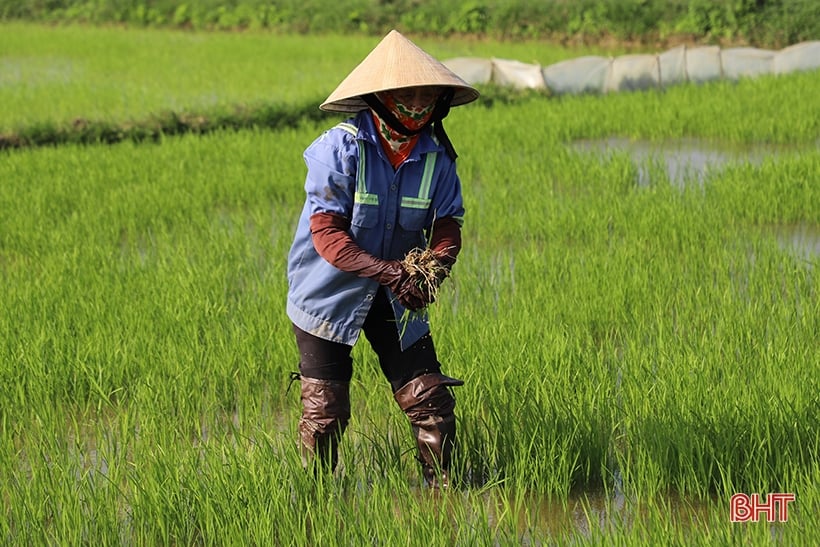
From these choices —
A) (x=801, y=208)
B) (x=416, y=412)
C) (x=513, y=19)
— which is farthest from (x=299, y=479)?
(x=513, y=19)

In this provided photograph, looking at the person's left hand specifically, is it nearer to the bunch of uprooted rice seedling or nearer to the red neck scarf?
the bunch of uprooted rice seedling

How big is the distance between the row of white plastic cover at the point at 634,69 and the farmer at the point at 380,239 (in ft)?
24.1

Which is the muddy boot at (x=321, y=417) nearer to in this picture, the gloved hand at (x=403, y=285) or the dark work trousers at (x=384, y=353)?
the dark work trousers at (x=384, y=353)

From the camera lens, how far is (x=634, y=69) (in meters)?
9.76

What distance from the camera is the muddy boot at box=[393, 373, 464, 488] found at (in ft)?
7.98

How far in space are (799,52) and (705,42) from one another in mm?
3098

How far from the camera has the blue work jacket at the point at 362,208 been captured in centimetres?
235

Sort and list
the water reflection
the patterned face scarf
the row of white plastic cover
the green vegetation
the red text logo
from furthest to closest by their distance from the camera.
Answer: the green vegetation, the row of white plastic cover, the water reflection, the patterned face scarf, the red text logo

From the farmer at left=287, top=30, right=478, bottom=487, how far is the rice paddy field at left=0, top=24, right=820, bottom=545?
0.14 meters

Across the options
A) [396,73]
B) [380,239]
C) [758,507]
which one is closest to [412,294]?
[380,239]

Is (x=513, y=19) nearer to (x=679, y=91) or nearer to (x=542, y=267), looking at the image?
(x=679, y=91)

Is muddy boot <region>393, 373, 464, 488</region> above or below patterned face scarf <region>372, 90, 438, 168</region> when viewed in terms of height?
below

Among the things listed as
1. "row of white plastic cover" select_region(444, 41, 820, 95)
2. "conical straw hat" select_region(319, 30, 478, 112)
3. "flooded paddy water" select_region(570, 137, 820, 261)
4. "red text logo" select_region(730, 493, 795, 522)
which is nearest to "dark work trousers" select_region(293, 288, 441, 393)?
"conical straw hat" select_region(319, 30, 478, 112)

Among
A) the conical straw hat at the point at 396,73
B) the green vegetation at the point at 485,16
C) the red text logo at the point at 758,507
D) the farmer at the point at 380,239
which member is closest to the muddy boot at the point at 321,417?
the farmer at the point at 380,239
